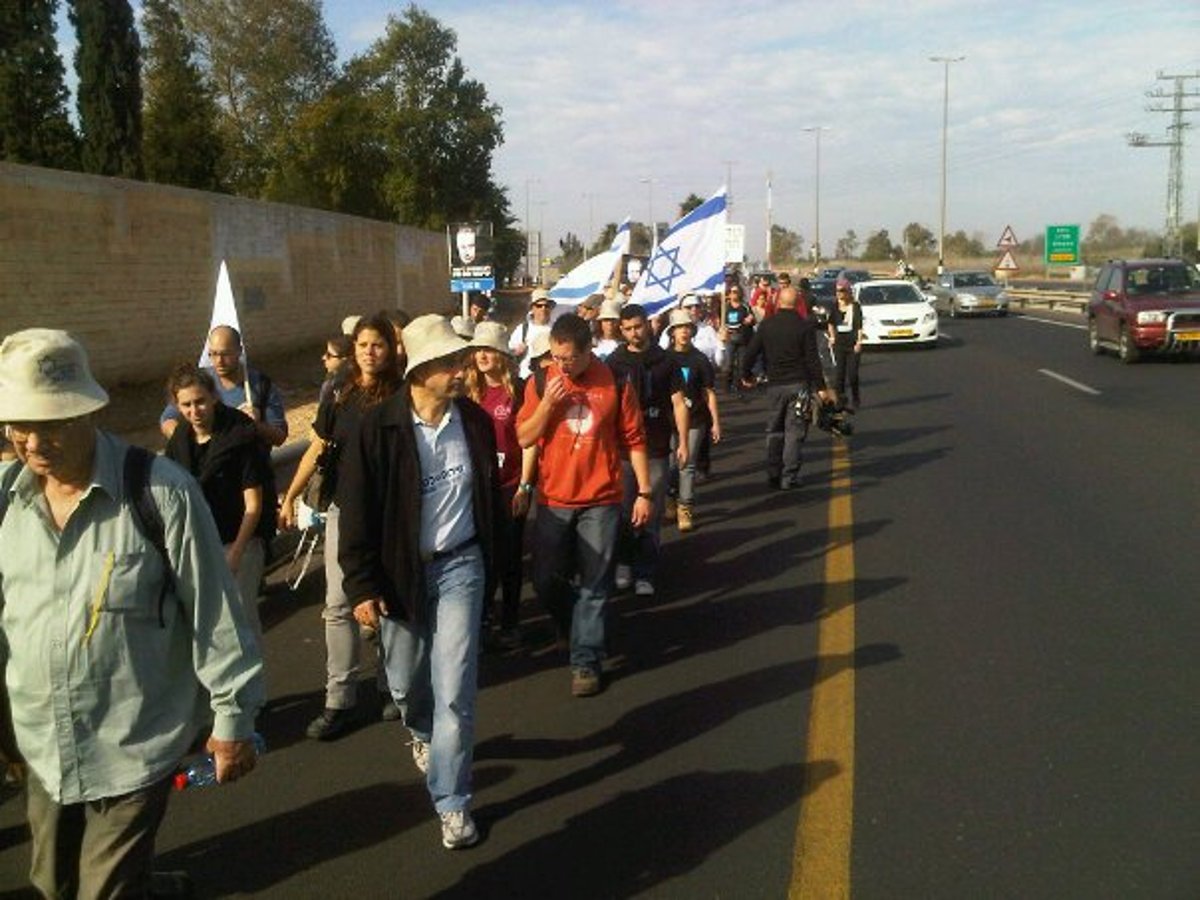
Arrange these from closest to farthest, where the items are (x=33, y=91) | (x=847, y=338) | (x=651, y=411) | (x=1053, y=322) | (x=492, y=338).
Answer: (x=492, y=338) → (x=651, y=411) → (x=847, y=338) → (x=1053, y=322) → (x=33, y=91)

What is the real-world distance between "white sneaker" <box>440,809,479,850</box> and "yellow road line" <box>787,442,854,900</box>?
1.08 metres

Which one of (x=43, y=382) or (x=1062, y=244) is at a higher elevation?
(x=1062, y=244)

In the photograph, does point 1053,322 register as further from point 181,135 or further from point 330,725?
point 330,725

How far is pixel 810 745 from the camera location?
15.7 ft

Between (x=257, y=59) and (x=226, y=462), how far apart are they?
57.9 meters

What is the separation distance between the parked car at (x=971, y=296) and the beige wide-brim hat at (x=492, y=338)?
3457 cm

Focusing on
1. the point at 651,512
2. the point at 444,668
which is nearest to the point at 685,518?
the point at 651,512

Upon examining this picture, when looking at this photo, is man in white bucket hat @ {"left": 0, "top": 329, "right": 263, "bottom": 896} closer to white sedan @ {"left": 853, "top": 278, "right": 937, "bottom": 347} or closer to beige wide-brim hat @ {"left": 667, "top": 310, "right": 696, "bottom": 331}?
beige wide-brim hat @ {"left": 667, "top": 310, "right": 696, "bottom": 331}

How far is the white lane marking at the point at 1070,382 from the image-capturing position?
57.0 feet

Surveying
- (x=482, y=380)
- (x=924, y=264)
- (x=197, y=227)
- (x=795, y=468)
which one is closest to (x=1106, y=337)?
(x=795, y=468)

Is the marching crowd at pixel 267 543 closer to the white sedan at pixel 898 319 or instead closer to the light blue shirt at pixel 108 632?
the light blue shirt at pixel 108 632

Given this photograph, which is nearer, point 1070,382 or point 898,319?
point 1070,382

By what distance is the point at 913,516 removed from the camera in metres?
9.37

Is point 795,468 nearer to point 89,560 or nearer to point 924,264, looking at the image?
point 89,560
